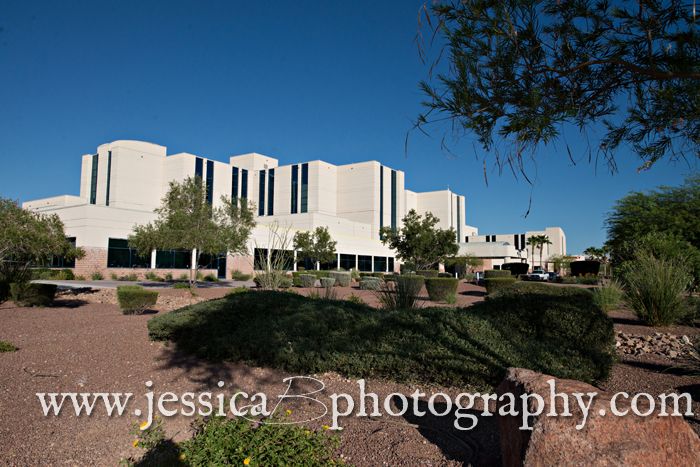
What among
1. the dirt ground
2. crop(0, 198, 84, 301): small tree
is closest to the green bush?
the dirt ground

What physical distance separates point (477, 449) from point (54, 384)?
4.82 meters

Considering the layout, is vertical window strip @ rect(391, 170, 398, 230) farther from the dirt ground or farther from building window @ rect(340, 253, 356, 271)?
the dirt ground

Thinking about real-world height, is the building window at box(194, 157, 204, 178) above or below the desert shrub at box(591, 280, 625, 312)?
above

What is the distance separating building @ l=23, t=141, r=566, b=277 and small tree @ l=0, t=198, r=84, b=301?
15949 mm

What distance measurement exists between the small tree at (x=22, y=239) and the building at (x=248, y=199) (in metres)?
15.9

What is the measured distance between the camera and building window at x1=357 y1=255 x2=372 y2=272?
178 feet

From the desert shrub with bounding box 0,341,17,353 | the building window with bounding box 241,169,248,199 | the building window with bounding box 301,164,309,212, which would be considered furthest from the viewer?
the building window with bounding box 241,169,248,199

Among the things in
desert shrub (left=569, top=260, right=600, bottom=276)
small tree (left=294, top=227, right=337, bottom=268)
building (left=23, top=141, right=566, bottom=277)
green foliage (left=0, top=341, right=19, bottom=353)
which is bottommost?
green foliage (left=0, top=341, right=19, bottom=353)

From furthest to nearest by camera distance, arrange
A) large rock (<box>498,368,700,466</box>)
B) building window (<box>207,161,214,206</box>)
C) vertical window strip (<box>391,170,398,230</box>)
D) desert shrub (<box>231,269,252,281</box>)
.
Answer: vertical window strip (<box>391,170,398,230</box>) < building window (<box>207,161,214,206</box>) < desert shrub (<box>231,269,252,281</box>) < large rock (<box>498,368,700,466</box>)

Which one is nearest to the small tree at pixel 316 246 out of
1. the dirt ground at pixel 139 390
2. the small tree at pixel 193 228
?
the small tree at pixel 193 228

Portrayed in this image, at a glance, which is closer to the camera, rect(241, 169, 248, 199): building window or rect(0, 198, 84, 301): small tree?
rect(0, 198, 84, 301): small tree

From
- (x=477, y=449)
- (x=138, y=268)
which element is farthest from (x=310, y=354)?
(x=138, y=268)

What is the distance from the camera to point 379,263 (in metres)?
58.5

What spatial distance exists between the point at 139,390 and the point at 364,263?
165ft
